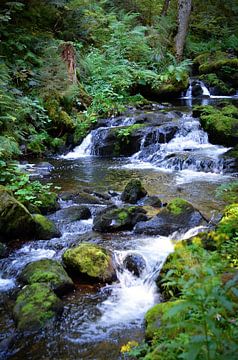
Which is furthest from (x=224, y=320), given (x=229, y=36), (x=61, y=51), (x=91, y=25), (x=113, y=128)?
(x=229, y=36)

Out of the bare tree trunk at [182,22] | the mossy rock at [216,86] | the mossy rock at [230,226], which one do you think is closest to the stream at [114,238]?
the mossy rock at [230,226]

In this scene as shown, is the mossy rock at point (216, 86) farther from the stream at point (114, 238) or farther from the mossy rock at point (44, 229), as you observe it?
the mossy rock at point (44, 229)

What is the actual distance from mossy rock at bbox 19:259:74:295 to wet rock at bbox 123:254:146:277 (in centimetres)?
86

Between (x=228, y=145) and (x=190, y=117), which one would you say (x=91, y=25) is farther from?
(x=228, y=145)

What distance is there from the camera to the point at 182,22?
1984 cm

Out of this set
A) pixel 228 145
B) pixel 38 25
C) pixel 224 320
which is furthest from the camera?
pixel 38 25

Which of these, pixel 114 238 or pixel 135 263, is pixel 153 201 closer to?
pixel 114 238

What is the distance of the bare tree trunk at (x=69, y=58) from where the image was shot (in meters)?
14.4

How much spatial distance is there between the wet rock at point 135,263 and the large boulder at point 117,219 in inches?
44.2

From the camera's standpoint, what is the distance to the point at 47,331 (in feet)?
13.6

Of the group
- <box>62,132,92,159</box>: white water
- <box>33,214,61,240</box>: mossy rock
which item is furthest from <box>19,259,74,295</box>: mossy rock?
<box>62,132,92,159</box>: white water

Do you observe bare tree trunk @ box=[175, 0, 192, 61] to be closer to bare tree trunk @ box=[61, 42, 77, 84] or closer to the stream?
bare tree trunk @ box=[61, 42, 77, 84]

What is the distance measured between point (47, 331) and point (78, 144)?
373 inches

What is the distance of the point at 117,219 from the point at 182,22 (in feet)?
53.1
